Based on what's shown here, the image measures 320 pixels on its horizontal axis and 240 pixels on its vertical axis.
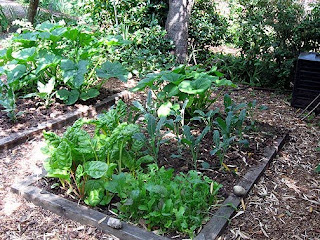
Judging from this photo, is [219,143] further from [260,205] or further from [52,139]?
[52,139]

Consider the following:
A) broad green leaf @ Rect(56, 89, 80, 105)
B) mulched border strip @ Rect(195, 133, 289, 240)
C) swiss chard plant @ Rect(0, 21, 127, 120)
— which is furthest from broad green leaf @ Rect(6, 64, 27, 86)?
mulched border strip @ Rect(195, 133, 289, 240)

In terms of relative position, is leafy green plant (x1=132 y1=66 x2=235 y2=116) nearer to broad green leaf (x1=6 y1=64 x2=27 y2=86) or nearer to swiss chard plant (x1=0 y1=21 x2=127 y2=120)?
swiss chard plant (x1=0 y1=21 x2=127 y2=120)

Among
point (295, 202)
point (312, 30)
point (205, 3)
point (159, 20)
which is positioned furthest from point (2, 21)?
point (295, 202)

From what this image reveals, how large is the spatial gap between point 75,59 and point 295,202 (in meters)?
3.00

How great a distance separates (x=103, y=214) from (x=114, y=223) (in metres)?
0.17

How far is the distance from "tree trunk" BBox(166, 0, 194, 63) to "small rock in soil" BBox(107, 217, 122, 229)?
437 cm

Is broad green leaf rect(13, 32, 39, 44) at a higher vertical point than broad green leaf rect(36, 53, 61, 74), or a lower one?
higher

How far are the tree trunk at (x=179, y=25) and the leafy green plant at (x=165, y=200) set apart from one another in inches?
157

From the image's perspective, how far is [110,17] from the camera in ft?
22.3

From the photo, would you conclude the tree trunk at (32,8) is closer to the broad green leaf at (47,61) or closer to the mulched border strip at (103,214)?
the broad green leaf at (47,61)

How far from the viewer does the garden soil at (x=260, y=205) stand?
258 centimetres

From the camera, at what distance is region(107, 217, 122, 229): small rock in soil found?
8.06ft

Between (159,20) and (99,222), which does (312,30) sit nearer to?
(159,20)

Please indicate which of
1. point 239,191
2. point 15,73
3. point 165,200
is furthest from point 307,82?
point 15,73
